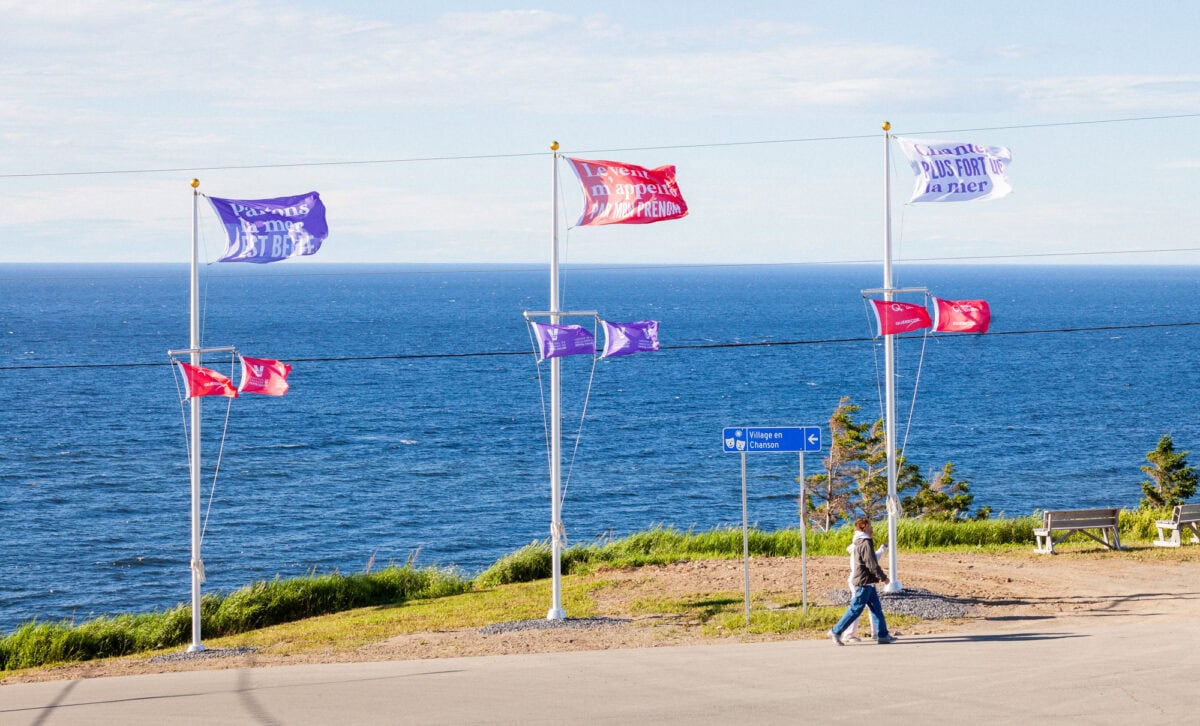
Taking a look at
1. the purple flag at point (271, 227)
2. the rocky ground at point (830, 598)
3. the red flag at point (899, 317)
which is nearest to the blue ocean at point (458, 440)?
the purple flag at point (271, 227)

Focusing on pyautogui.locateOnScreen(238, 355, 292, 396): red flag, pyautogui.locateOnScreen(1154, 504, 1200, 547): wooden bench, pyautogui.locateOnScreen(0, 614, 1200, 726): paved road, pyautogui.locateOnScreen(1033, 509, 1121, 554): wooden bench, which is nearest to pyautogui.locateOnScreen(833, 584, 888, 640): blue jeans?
pyautogui.locateOnScreen(0, 614, 1200, 726): paved road

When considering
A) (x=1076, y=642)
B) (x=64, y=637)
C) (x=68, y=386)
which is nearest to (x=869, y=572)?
(x=1076, y=642)

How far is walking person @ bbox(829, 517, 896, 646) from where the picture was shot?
14719mm

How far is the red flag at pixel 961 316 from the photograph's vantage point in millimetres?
18516

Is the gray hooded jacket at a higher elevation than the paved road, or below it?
higher

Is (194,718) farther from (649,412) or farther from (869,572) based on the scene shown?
(649,412)

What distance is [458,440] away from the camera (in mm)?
65688

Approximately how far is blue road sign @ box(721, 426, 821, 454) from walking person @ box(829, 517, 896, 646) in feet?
4.81

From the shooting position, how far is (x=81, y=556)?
4031 centimetres

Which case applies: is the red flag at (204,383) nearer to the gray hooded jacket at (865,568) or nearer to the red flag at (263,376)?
the red flag at (263,376)

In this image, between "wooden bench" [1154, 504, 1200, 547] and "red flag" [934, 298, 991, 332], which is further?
"wooden bench" [1154, 504, 1200, 547]

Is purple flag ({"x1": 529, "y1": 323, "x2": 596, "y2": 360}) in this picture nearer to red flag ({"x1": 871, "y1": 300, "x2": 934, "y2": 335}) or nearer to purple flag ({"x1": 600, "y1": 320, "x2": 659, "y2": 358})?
purple flag ({"x1": 600, "y1": 320, "x2": 659, "y2": 358})

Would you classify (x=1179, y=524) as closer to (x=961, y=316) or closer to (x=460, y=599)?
(x=961, y=316)

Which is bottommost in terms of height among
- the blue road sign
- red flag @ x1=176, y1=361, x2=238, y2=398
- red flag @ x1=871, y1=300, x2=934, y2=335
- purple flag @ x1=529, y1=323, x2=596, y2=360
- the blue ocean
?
the blue ocean
